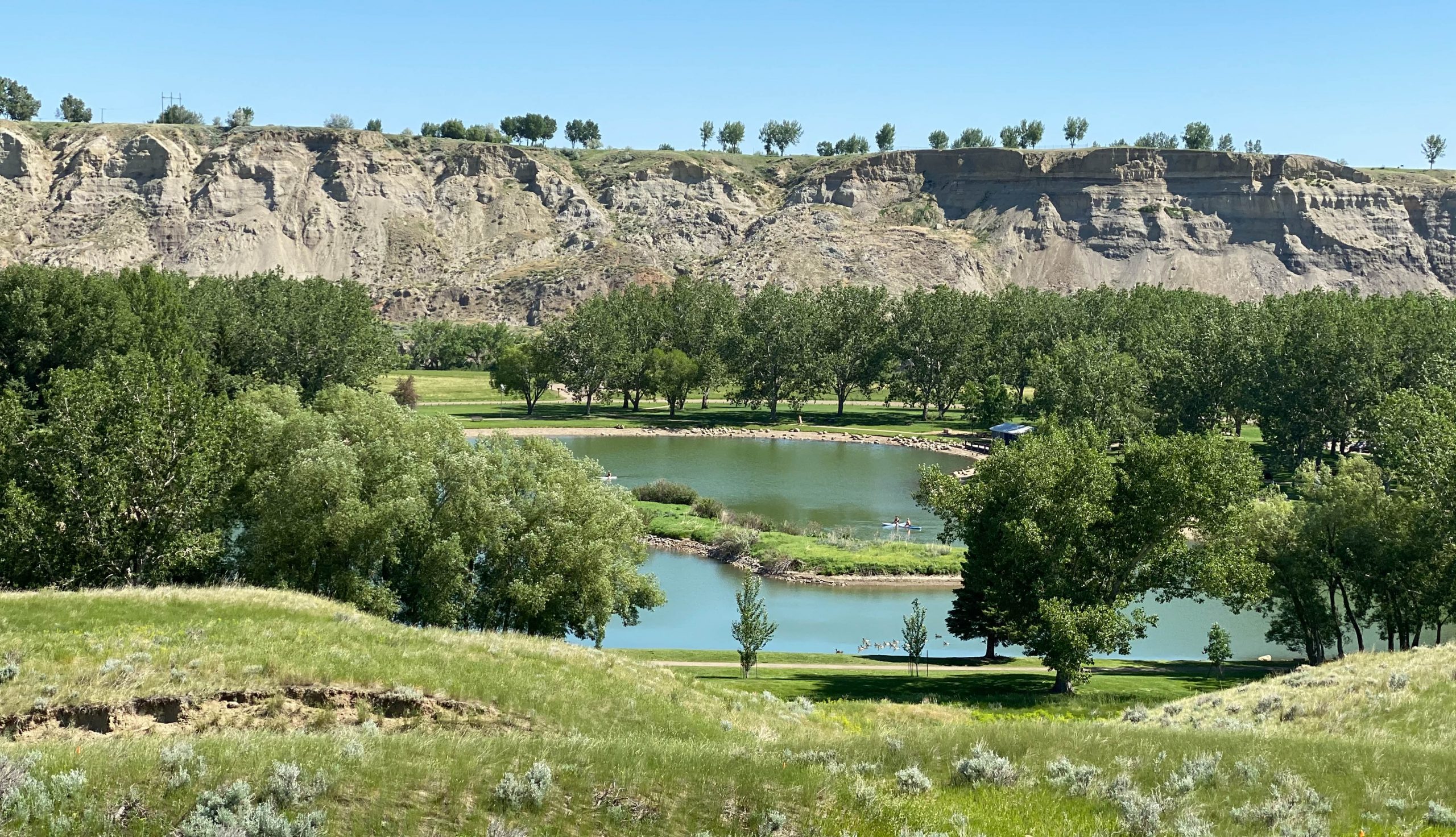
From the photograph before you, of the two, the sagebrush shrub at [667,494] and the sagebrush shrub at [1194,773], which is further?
the sagebrush shrub at [667,494]

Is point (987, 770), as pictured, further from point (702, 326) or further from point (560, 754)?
point (702, 326)

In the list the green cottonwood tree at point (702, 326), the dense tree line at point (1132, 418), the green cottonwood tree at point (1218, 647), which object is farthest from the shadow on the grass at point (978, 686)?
the green cottonwood tree at point (702, 326)

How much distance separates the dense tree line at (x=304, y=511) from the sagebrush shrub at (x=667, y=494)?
29.4 m

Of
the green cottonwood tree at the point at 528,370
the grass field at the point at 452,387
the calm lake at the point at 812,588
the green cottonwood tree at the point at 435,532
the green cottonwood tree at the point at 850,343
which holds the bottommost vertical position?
the calm lake at the point at 812,588

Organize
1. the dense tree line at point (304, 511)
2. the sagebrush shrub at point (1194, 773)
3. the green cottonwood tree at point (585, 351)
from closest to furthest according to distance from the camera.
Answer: the sagebrush shrub at point (1194, 773) < the dense tree line at point (304, 511) < the green cottonwood tree at point (585, 351)

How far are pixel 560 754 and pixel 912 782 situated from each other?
4703mm

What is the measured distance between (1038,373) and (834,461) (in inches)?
759

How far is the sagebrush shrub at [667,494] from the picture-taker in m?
72.3

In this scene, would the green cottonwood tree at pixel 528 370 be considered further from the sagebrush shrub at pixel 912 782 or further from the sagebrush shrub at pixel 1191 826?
the sagebrush shrub at pixel 1191 826

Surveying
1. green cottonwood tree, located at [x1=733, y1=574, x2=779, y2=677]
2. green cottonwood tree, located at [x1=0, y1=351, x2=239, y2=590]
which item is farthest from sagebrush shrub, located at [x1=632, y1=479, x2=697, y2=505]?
green cottonwood tree, located at [x1=0, y1=351, x2=239, y2=590]

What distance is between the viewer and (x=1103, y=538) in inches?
1379

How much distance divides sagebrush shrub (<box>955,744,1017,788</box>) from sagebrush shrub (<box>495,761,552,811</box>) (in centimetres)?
581

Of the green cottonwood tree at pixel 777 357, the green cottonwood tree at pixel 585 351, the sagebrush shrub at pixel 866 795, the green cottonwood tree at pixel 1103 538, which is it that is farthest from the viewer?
A: the green cottonwood tree at pixel 777 357

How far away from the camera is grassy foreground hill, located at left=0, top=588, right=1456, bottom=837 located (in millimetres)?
13461
